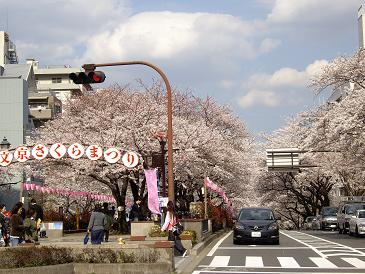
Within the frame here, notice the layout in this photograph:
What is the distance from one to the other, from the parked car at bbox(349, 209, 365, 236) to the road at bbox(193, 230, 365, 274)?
21.2ft

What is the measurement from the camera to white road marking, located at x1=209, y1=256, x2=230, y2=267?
15.5 m

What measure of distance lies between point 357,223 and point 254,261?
1298cm

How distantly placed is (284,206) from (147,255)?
6457cm

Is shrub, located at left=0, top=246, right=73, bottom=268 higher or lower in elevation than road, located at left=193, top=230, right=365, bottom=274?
higher

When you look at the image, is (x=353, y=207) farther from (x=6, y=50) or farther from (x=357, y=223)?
(x=6, y=50)

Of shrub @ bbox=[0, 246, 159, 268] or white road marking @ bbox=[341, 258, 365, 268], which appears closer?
shrub @ bbox=[0, 246, 159, 268]

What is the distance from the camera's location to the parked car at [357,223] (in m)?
27.1

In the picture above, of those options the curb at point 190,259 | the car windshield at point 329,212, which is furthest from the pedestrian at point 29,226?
the car windshield at point 329,212

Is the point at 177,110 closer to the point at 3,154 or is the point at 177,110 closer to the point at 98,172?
the point at 98,172

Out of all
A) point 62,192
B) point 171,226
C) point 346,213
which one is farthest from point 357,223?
point 62,192

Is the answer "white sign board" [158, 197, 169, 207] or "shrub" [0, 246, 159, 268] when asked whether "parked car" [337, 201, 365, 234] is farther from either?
"shrub" [0, 246, 159, 268]

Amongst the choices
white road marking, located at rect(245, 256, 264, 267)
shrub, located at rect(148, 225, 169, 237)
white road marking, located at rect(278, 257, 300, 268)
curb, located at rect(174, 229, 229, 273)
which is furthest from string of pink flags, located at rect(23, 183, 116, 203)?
white road marking, located at rect(278, 257, 300, 268)

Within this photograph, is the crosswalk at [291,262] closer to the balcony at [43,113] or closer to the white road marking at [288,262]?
the white road marking at [288,262]

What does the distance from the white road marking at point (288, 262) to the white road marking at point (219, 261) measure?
4.86 feet
